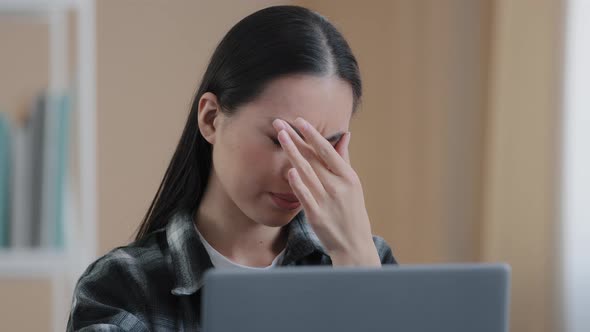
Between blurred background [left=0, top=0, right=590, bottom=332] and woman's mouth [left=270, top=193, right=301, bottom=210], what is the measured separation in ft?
1.68

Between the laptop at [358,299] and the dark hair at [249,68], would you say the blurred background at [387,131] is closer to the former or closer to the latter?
the dark hair at [249,68]

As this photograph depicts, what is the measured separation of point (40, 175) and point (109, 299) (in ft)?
1.47

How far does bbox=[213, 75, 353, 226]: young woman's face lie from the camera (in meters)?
1.37

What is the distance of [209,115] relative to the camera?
1460mm

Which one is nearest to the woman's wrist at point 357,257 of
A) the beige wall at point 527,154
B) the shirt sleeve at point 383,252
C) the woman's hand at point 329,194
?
the woman's hand at point 329,194

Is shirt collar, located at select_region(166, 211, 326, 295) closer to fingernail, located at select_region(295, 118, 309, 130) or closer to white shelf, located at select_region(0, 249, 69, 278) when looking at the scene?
fingernail, located at select_region(295, 118, 309, 130)

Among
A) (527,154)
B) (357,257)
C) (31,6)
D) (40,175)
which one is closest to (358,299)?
(357,257)

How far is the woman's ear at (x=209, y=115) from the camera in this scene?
145cm

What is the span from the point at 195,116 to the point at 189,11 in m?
2.10

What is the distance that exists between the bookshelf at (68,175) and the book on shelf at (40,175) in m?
0.02

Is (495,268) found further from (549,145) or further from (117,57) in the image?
(117,57)

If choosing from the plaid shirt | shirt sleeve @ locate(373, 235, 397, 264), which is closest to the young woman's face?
the plaid shirt

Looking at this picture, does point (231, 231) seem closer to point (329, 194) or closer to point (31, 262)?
point (329, 194)

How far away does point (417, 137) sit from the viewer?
3125 mm
